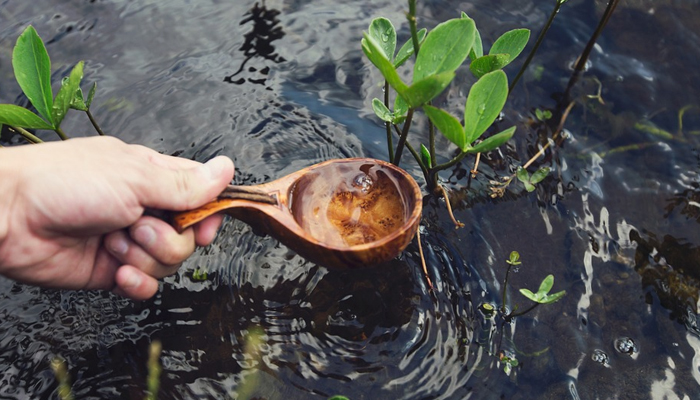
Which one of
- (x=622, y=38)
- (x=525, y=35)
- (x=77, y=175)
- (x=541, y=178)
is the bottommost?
(x=541, y=178)

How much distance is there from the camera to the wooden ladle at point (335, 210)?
158 centimetres

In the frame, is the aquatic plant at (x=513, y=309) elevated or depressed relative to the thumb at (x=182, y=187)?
depressed

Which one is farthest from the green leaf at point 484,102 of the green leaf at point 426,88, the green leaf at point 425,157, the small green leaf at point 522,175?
the small green leaf at point 522,175

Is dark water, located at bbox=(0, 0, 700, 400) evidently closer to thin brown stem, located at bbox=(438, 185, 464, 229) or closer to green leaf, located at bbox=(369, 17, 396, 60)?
thin brown stem, located at bbox=(438, 185, 464, 229)

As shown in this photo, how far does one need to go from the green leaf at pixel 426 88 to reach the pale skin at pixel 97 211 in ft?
1.75

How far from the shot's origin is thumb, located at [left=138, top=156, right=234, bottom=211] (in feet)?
5.01

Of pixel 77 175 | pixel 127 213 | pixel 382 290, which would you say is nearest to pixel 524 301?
pixel 382 290

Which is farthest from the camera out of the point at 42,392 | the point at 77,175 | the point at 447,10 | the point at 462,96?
the point at 447,10

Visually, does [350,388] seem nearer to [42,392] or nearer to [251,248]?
[251,248]

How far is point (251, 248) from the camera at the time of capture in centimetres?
186

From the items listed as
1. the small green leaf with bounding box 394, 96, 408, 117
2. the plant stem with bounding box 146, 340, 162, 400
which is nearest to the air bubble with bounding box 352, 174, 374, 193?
the small green leaf with bounding box 394, 96, 408, 117

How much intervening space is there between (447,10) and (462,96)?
454mm

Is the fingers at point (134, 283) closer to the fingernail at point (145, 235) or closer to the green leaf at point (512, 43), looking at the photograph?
the fingernail at point (145, 235)

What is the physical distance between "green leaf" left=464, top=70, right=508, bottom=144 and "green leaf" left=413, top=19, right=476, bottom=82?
0.30 ft
